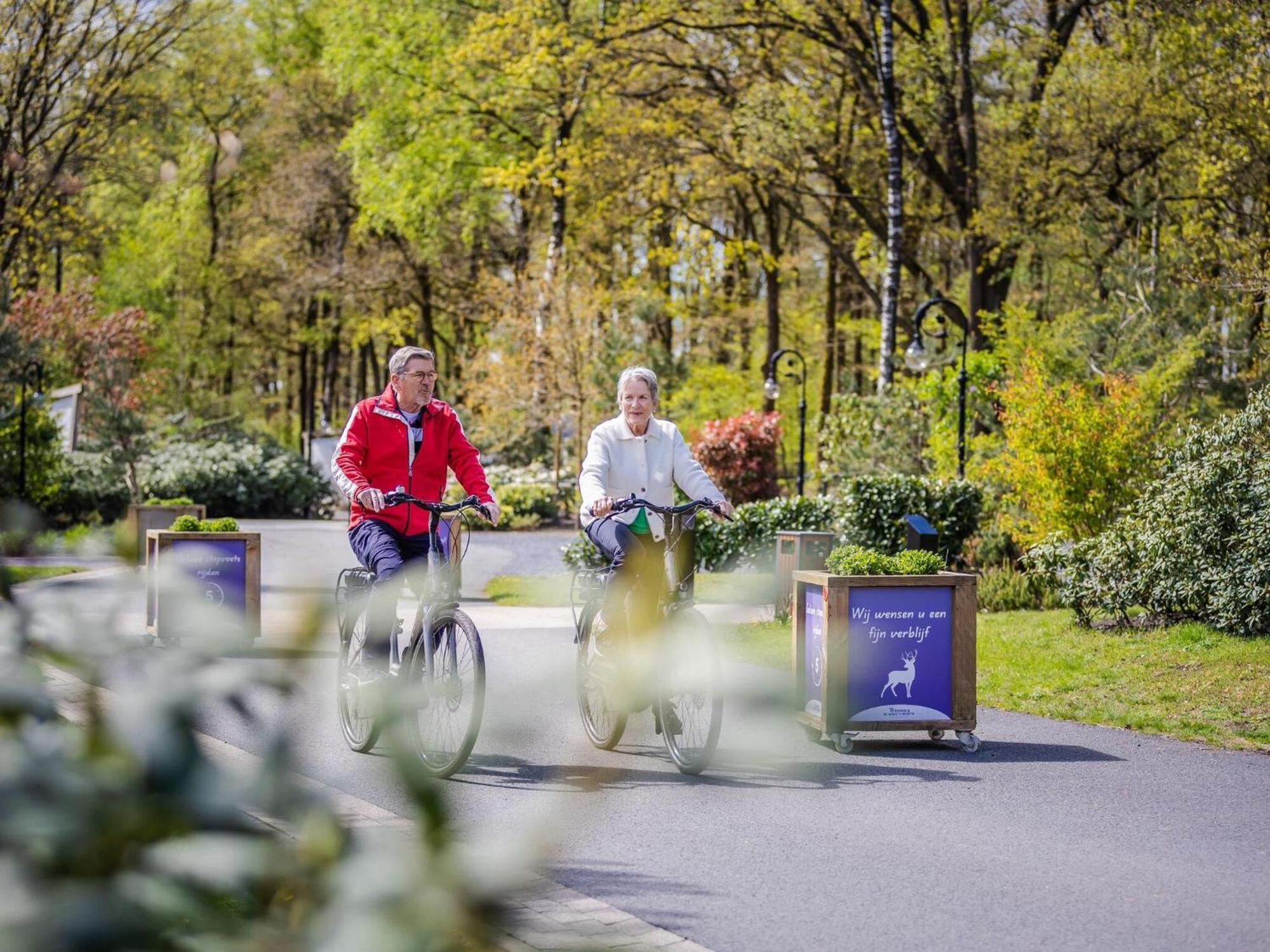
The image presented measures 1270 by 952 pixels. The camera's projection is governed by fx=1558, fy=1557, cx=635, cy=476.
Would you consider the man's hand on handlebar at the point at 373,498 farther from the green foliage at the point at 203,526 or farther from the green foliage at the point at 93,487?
the green foliage at the point at 93,487

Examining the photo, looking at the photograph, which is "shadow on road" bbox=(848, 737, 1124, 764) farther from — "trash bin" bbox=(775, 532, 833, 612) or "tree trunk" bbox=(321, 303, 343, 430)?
"tree trunk" bbox=(321, 303, 343, 430)

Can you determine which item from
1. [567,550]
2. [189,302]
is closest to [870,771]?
[567,550]

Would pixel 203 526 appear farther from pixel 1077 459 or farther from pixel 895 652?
pixel 1077 459

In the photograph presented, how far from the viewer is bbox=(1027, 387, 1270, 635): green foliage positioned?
11320 millimetres

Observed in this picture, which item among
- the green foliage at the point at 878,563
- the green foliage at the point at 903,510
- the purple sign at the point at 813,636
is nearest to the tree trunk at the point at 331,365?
the green foliage at the point at 903,510

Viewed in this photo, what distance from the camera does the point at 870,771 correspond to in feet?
25.4

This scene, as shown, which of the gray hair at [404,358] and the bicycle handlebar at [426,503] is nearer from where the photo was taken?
the bicycle handlebar at [426,503]

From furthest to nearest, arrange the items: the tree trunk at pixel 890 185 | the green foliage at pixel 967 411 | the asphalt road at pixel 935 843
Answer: the tree trunk at pixel 890 185, the green foliage at pixel 967 411, the asphalt road at pixel 935 843

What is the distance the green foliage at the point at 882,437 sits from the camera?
2291 centimetres

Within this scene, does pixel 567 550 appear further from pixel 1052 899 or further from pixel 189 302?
pixel 189 302

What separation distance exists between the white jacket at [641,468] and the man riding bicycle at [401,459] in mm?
614

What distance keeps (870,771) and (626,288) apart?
108 ft

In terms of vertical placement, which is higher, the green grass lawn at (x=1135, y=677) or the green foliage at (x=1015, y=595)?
the green foliage at (x=1015, y=595)

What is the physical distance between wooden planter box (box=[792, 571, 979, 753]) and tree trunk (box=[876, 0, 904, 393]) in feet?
59.0
